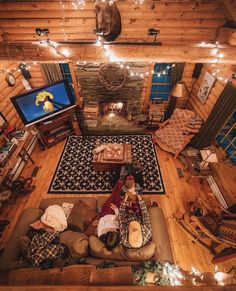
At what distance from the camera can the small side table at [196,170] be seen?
3.65 metres

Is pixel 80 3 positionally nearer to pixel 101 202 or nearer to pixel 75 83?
pixel 75 83

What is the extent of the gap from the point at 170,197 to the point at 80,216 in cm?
198

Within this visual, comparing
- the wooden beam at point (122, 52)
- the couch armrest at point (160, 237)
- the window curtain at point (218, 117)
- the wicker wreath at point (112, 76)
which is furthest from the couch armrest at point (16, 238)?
the window curtain at point (218, 117)

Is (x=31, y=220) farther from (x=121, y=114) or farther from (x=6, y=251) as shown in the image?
(x=121, y=114)

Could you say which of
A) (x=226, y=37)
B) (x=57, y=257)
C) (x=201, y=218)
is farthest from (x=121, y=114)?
(x=57, y=257)

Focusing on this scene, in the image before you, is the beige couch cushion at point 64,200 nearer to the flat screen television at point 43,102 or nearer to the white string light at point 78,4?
the flat screen television at point 43,102

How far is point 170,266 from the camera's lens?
2217 millimetres

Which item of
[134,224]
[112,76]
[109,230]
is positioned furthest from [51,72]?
[134,224]

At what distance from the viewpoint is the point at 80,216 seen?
283 cm

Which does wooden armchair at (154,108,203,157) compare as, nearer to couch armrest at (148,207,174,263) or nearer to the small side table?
the small side table

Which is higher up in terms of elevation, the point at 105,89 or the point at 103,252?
the point at 105,89

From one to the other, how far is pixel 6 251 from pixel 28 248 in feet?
1.07

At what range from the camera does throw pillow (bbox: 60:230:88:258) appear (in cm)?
233

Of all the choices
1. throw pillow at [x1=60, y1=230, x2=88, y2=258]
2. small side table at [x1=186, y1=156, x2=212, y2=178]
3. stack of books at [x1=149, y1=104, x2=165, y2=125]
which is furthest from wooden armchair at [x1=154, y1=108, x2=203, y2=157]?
throw pillow at [x1=60, y1=230, x2=88, y2=258]
